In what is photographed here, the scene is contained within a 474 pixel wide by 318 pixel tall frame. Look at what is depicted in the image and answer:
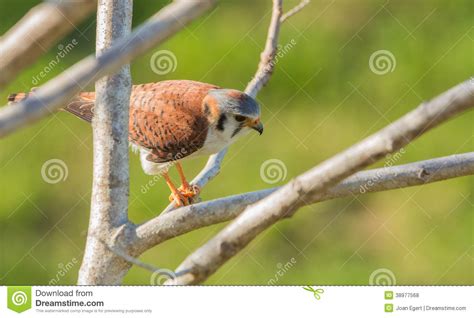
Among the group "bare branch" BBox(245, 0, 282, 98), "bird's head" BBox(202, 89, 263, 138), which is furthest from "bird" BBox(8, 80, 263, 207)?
"bare branch" BBox(245, 0, 282, 98)

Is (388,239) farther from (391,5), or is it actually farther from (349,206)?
(391,5)

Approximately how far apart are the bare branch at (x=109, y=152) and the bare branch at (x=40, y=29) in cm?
91

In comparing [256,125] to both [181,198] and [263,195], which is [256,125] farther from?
[263,195]

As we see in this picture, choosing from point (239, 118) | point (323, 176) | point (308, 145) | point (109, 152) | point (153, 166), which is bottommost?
point (323, 176)

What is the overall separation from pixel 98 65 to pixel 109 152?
88 cm

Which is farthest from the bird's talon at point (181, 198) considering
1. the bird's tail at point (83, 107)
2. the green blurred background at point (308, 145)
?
the green blurred background at point (308, 145)

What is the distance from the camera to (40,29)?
0.66 meters

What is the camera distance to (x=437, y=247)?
3.26 m

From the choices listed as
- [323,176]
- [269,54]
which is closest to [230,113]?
[269,54]

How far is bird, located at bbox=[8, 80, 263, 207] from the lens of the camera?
2.42 m

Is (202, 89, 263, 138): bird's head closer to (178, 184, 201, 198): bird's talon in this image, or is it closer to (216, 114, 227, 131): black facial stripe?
(216, 114, 227, 131): black facial stripe

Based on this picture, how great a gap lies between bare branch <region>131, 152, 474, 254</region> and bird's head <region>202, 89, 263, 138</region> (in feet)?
2.63

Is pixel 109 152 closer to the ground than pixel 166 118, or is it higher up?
closer to the ground

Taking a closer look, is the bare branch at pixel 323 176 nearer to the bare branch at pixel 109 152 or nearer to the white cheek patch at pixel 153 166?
the bare branch at pixel 109 152
